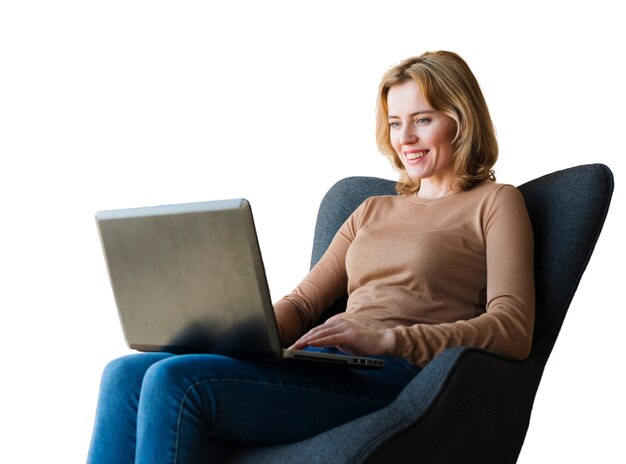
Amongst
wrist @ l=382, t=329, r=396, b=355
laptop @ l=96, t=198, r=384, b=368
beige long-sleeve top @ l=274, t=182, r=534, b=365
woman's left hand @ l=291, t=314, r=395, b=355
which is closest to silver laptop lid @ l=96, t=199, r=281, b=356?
laptop @ l=96, t=198, r=384, b=368

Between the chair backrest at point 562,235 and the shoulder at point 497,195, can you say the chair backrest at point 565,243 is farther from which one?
the shoulder at point 497,195

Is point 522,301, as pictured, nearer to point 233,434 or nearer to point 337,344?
point 337,344

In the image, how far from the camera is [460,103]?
2.46 meters

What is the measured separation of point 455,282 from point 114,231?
805mm

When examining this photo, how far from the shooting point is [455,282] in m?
2.32

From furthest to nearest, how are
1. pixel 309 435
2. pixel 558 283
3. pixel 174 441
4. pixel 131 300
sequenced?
pixel 558 283 < pixel 131 300 < pixel 309 435 < pixel 174 441

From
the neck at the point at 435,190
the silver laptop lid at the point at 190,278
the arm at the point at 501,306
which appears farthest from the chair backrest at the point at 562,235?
the silver laptop lid at the point at 190,278

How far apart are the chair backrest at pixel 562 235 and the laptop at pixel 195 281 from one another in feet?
1.68

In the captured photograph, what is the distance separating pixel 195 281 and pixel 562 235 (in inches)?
36.5

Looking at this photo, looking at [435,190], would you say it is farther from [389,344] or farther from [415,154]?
[389,344]

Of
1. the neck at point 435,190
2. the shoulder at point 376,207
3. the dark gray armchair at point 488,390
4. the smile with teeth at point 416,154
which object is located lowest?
the dark gray armchair at point 488,390

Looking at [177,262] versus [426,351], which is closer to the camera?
[177,262]

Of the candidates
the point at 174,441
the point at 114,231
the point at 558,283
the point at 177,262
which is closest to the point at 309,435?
the point at 174,441

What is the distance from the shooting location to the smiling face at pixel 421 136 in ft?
8.13
